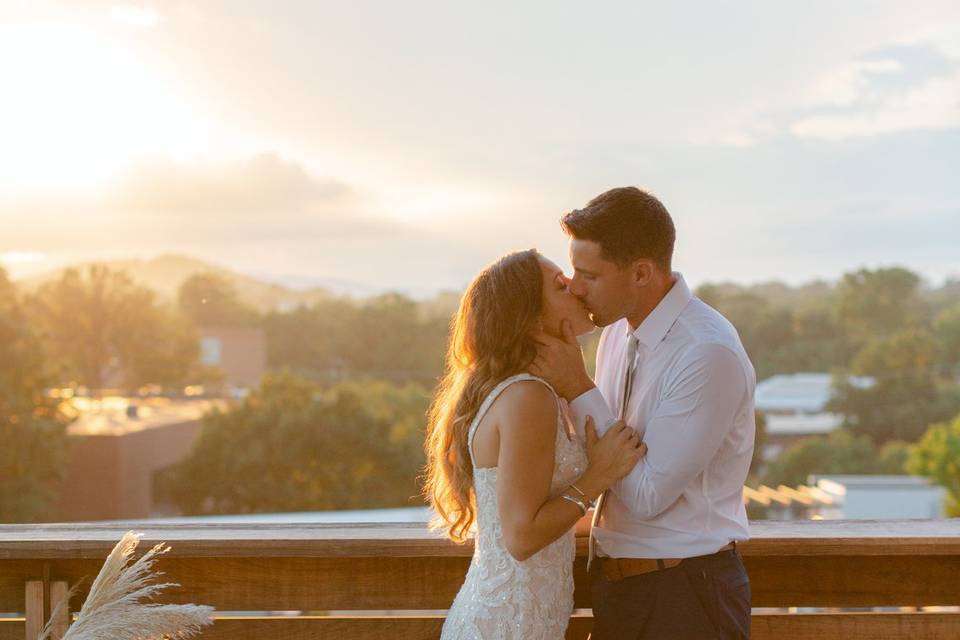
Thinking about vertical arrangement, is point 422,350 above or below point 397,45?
below

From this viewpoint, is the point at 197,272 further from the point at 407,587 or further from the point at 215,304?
the point at 407,587

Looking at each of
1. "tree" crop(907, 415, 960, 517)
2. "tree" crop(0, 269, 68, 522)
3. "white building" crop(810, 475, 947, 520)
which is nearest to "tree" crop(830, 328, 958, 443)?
"tree" crop(907, 415, 960, 517)

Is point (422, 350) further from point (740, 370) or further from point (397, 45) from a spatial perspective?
point (740, 370)

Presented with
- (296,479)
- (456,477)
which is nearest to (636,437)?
(456,477)

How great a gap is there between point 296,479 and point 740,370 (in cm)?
2909

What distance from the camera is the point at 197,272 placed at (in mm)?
47062

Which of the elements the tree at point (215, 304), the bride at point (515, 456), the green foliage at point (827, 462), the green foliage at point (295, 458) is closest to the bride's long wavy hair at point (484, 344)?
the bride at point (515, 456)

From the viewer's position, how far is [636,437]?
5.49ft

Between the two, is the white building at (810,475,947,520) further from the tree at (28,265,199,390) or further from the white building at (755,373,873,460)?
the tree at (28,265,199,390)

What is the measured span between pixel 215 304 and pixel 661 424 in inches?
1697

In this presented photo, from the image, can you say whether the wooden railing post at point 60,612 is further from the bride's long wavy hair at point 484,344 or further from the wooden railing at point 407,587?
the bride's long wavy hair at point 484,344

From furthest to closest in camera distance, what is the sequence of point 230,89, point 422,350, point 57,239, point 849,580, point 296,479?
point 230,89 → point 57,239 → point 422,350 → point 296,479 → point 849,580

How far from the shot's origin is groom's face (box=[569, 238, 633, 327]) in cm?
175

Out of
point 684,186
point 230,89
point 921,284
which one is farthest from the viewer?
point 684,186
